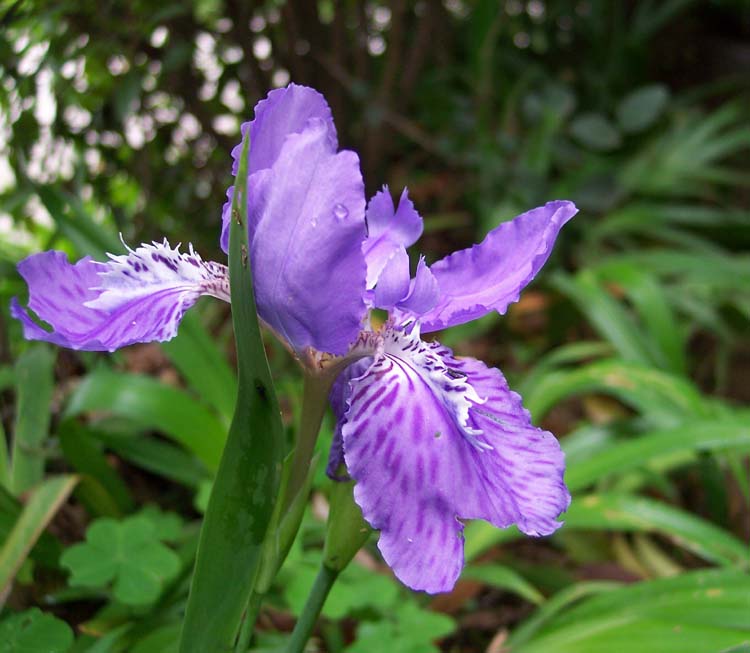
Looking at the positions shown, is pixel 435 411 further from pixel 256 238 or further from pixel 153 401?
pixel 153 401

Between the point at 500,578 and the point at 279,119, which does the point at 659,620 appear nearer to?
the point at 500,578

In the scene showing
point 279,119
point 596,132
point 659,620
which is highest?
point 596,132

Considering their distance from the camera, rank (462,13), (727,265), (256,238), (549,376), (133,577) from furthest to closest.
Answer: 1. (462,13)
2. (727,265)
3. (549,376)
4. (133,577)
5. (256,238)

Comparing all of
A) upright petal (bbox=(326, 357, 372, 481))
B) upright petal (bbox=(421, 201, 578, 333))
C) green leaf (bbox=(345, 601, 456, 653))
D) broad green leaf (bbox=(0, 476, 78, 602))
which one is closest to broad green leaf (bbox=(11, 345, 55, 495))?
broad green leaf (bbox=(0, 476, 78, 602))

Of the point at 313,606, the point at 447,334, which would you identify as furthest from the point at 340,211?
the point at 447,334

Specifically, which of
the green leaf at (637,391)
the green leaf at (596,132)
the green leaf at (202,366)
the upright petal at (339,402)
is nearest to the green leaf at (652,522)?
the green leaf at (637,391)

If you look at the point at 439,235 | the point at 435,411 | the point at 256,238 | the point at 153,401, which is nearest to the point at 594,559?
the point at 153,401

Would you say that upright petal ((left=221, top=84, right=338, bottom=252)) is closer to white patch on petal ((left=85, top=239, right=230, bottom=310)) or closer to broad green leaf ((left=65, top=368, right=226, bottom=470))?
white patch on petal ((left=85, top=239, right=230, bottom=310))
